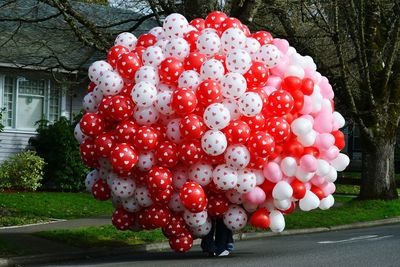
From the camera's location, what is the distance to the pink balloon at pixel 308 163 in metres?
11.8

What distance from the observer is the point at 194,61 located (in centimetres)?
1192

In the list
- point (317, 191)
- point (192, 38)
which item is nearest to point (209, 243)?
point (317, 191)

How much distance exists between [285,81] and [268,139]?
3.97ft

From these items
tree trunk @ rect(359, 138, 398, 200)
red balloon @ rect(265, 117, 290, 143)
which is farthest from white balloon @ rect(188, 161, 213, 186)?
tree trunk @ rect(359, 138, 398, 200)

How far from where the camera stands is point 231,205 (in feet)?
39.9

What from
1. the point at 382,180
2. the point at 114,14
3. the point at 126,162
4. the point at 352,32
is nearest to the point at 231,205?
the point at 126,162

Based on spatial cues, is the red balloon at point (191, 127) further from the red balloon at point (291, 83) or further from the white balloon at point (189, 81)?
the red balloon at point (291, 83)

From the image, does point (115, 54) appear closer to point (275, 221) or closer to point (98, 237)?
point (275, 221)

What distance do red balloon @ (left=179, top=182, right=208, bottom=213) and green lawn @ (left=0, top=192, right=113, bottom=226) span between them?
677cm

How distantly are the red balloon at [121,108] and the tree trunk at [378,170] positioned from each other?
12986mm

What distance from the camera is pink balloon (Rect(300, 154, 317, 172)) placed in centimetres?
1177

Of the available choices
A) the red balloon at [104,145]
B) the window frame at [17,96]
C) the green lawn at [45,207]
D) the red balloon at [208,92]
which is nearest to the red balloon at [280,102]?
the red balloon at [208,92]

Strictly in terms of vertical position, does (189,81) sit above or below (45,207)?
above

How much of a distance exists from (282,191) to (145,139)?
217 centimetres
